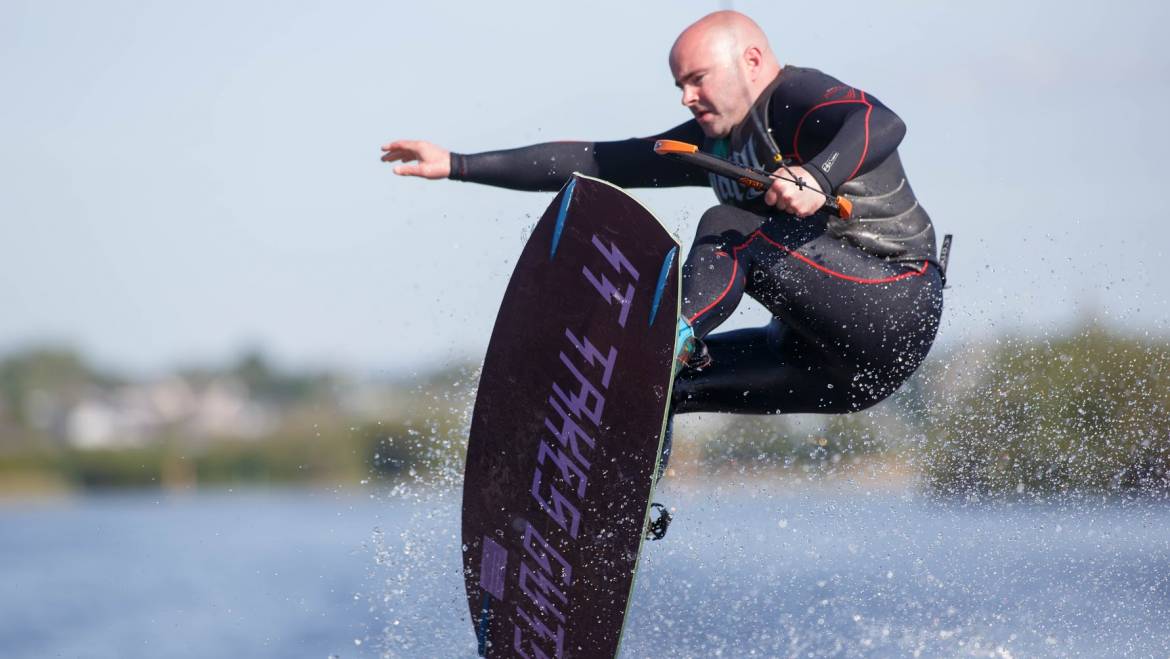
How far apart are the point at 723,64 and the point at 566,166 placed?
990 millimetres

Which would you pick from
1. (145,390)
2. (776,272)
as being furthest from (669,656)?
(145,390)

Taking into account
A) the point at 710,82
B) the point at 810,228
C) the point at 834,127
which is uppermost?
the point at 710,82

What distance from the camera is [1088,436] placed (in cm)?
844

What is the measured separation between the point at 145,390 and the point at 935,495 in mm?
88137

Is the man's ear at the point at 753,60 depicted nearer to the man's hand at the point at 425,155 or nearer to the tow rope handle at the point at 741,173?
the tow rope handle at the point at 741,173

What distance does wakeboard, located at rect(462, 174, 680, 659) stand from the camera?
4785 mm

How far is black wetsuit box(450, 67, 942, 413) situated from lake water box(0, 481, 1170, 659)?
1.52 metres

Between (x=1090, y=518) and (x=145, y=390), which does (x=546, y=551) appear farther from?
(x=145, y=390)

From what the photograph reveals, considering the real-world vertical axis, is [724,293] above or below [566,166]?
below

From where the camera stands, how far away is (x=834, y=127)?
15.5ft

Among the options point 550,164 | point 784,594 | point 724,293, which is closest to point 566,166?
point 550,164

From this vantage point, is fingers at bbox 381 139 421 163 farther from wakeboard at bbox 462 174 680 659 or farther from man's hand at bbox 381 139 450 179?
wakeboard at bbox 462 174 680 659

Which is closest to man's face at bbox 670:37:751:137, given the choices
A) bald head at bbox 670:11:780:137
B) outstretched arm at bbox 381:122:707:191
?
bald head at bbox 670:11:780:137

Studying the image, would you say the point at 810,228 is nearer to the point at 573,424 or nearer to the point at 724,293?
the point at 724,293
